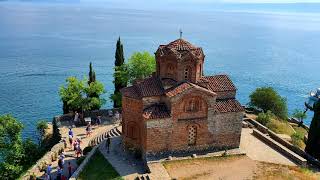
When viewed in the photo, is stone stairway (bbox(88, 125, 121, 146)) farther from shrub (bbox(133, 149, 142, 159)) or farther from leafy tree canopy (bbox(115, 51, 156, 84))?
Result: leafy tree canopy (bbox(115, 51, 156, 84))

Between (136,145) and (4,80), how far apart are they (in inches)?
2344

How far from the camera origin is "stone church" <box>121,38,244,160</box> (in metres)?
33.3

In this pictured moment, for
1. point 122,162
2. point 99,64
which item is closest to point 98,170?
point 122,162

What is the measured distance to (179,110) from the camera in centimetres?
3366

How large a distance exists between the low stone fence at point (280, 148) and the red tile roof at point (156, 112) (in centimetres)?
1213

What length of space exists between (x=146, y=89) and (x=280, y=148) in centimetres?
1475

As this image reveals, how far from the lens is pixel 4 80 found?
276ft

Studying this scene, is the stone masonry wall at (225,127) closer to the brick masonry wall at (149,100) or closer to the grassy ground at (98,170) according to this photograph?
the brick masonry wall at (149,100)

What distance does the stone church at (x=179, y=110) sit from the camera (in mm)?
33344

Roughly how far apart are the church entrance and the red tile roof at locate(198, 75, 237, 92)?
14.0 feet

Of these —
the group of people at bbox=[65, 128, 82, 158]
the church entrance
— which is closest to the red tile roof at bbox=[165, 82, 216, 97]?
the church entrance

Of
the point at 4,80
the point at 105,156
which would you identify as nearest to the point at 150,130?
the point at 105,156

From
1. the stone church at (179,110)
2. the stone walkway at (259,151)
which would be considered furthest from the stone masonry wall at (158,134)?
the stone walkway at (259,151)

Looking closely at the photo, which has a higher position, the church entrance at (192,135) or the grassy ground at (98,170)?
the church entrance at (192,135)
